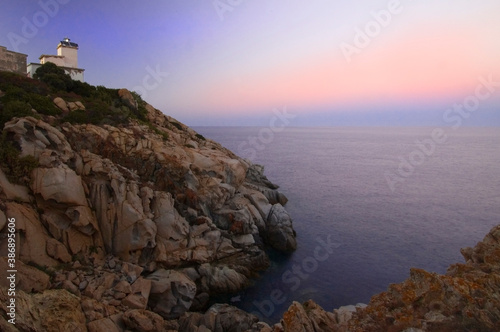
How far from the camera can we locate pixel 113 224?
2227 centimetres

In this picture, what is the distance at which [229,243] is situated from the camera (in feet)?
88.5

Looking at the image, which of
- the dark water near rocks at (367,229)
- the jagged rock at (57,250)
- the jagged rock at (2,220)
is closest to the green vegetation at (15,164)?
the jagged rock at (2,220)

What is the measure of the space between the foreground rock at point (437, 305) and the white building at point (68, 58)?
145 ft

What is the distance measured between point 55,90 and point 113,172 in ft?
50.7

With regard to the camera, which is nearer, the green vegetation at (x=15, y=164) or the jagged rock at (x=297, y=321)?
the jagged rock at (x=297, y=321)

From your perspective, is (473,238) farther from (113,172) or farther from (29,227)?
(29,227)

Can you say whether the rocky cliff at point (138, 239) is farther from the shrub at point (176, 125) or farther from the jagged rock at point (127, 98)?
the shrub at point (176, 125)

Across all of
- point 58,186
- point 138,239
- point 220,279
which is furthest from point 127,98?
point 220,279

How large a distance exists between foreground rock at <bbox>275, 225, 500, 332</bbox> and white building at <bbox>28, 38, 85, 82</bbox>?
44.2 metres

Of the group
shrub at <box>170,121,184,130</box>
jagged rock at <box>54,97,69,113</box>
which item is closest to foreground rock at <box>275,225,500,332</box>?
jagged rock at <box>54,97,69,113</box>

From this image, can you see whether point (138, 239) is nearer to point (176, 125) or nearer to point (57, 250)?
point (57, 250)

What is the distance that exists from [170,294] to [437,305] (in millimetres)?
15208

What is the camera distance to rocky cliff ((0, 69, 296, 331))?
17.0 metres

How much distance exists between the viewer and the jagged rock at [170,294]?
19828mm
